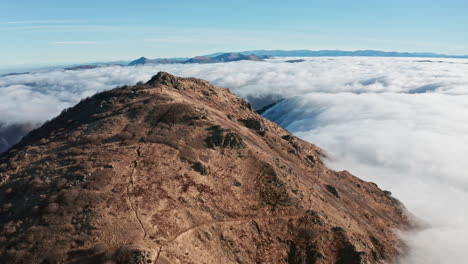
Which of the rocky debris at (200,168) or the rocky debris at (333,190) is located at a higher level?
the rocky debris at (200,168)

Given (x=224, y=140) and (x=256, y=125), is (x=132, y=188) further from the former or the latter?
(x=256, y=125)

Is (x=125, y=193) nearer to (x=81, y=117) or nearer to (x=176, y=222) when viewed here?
(x=176, y=222)

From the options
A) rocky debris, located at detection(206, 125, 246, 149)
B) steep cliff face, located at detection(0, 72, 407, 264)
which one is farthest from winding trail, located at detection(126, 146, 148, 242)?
rocky debris, located at detection(206, 125, 246, 149)

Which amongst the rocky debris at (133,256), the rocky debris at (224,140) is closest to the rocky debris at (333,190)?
the rocky debris at (224,140)

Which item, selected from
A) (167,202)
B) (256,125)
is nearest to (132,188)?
(167,202)


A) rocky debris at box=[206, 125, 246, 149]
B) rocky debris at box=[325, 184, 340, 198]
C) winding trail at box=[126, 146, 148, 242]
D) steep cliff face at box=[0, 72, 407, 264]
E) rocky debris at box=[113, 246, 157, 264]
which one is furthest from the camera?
rocky debris at box=[325, 184, 340, 198]

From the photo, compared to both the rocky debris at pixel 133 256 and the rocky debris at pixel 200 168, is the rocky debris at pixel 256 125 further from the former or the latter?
the rocky debris at pixel 133 256

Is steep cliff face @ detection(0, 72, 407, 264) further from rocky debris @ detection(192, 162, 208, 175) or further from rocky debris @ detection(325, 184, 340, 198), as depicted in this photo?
rocky debris @ detection(325, 184, 340, 198)

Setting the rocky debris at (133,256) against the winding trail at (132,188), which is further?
the winding trail at (132,188)
